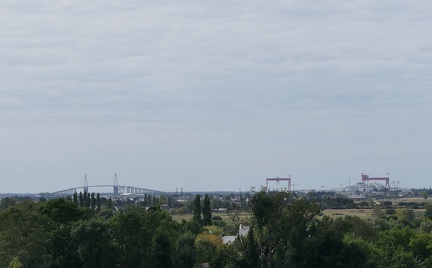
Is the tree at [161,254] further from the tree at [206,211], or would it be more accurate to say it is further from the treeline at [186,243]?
the tree at [206,211]

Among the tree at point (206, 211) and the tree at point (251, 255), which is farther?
the tree at point (206, 211)

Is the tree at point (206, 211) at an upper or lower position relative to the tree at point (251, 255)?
upper

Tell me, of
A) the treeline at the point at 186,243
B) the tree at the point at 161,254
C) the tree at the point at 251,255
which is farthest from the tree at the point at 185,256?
the tree at the point at 251,255

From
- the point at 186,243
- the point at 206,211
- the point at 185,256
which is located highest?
the point at 206,211

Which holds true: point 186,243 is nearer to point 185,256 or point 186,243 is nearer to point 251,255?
point 185,256

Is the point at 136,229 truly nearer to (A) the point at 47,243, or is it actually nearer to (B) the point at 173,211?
(A) the point at 47,243

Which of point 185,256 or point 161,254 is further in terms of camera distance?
point 185,256

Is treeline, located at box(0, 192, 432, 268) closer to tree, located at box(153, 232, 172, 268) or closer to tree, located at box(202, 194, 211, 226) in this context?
tree, located at box(153, 232, 172, 268)

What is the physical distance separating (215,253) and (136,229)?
355 inches

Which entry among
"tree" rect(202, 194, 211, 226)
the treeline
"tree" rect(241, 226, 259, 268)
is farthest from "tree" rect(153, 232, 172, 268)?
"tree" rect(202, 194, 211, 226)

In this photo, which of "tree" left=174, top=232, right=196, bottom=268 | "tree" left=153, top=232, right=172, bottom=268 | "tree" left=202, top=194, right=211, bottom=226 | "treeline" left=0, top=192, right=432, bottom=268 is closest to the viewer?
"treeline" left=0, top=192, right=432, bottom=268

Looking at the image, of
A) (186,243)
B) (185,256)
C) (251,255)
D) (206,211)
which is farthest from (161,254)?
(206,211)

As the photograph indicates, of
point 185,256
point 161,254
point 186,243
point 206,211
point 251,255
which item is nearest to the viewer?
point 251,255

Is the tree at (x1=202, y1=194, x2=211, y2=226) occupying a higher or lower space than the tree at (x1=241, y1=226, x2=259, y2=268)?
higher
